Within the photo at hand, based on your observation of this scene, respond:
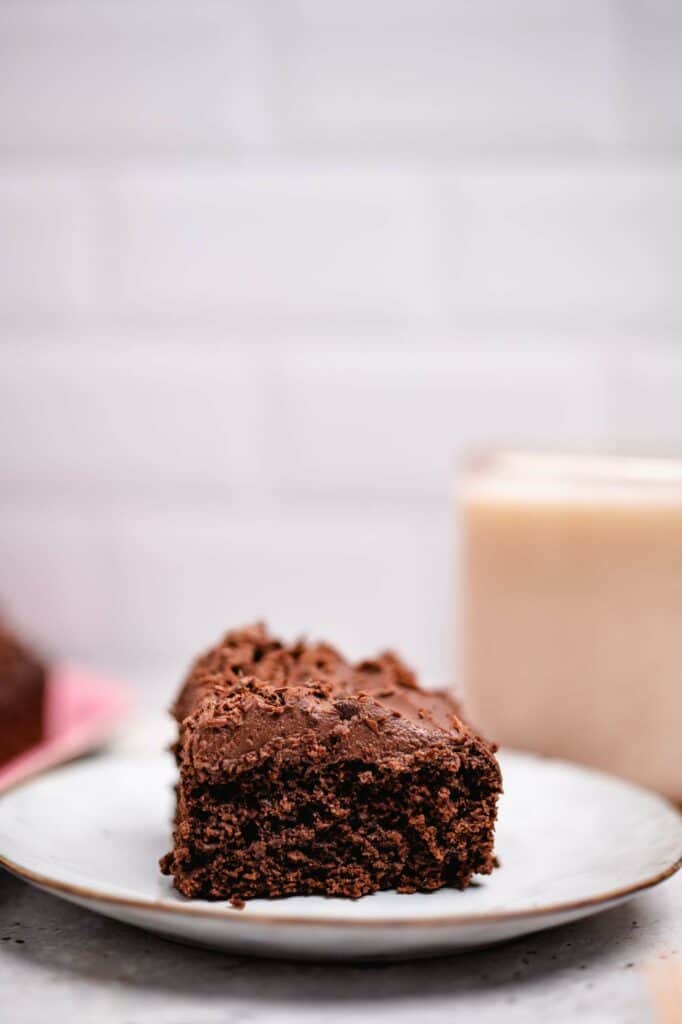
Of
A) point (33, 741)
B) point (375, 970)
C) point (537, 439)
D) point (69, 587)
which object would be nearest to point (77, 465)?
point (69, 587)

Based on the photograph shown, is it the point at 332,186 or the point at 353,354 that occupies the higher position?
the point at 332,186

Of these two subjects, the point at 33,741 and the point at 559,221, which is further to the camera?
the point at 559,221

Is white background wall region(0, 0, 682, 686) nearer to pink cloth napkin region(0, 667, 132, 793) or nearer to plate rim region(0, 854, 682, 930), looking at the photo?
pink cloth napkin region(0, 667, 132, 793)

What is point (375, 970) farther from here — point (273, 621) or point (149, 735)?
point (273, 621)

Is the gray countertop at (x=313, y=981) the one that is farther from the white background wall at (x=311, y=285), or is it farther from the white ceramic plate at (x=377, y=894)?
the white background wall at (x=311, y=285)

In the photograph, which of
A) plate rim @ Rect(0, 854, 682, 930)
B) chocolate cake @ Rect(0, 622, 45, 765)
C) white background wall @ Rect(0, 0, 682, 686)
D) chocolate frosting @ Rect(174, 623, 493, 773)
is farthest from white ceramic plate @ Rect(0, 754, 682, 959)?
white background wall @ Rect(0, 0, 682, 686)

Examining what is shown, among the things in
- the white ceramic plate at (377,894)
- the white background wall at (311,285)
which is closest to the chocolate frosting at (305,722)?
the white ceramic plate at (377,894)

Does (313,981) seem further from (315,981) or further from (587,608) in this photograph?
(587,608)
